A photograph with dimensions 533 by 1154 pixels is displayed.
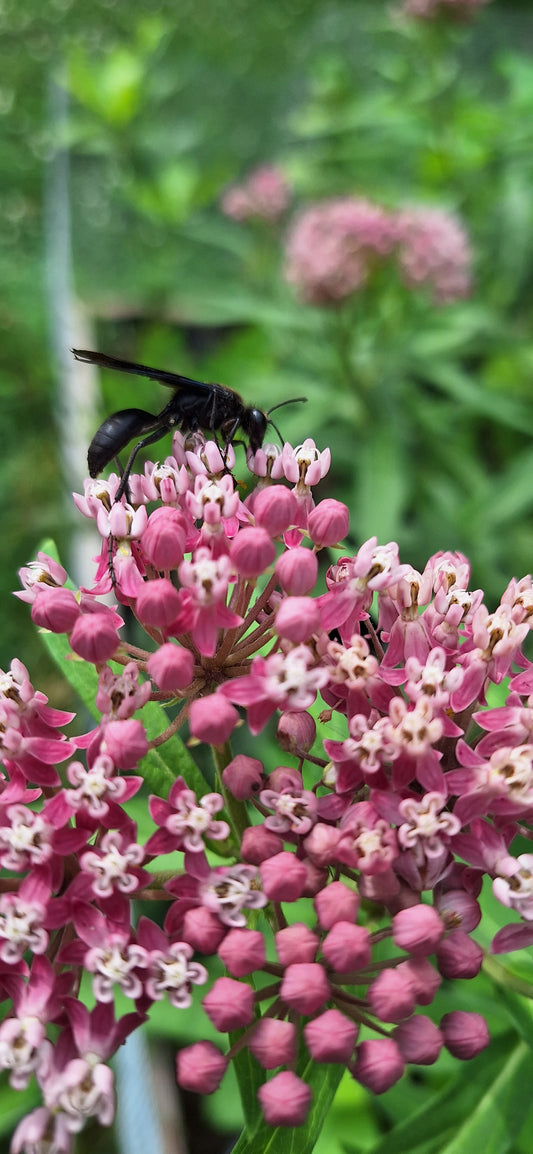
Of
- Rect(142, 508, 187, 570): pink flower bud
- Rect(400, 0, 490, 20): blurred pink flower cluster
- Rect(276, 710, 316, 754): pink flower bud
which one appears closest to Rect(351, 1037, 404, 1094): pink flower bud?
Rect(276, 710, 316, 754): pink flower bud

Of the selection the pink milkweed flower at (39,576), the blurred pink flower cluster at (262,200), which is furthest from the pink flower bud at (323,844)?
the blurred pink flower cluster at (262,200)

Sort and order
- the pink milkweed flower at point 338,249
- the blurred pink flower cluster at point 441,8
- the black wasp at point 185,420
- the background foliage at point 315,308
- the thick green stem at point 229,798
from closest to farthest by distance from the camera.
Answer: the thick green stem at point 229,798, the black wasp at point 185,420, the pink milkweed flower at point 338,249, the background foliage at point 315,308, the blurred pink flower cluster at point 441,8

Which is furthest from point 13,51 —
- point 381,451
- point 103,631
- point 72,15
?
point 103,631

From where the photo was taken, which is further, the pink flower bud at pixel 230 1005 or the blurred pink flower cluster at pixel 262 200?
the blurred pink flower cluster at pixel 262 200

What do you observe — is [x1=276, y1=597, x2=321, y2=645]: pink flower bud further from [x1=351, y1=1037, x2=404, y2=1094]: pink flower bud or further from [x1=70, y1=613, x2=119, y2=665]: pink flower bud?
[x1=351, y1=1037, x2=404, y2=1094]: pink flower bud

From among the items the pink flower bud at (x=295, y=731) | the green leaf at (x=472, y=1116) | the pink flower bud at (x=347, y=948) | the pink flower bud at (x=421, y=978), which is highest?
the pink flower bud at (x=295, y=731)

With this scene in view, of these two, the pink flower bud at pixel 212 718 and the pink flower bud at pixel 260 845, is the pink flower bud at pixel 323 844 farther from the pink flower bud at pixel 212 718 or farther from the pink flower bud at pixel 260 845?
the pink flower bud at pixel 212 718
